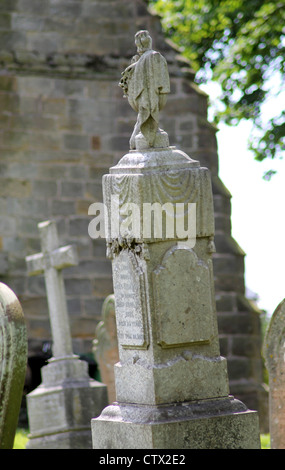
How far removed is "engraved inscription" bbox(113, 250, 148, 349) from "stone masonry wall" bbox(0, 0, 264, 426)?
20.5 feet

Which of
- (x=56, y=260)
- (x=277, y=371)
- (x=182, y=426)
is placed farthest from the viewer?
(x=56, y=260)

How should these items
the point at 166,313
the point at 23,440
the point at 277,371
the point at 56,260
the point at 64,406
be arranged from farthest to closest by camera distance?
the point at 23,440 < the point at 56,260 < the point at 64,406 < the point at 277,371 < the point at 166,313

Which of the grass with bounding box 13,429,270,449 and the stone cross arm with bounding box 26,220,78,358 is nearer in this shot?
the grass with bounding box 13,429,270,449

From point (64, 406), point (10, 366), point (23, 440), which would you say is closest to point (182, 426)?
point (10, 366)

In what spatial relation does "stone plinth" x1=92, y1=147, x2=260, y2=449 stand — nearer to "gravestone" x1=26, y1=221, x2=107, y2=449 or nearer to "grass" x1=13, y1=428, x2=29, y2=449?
"gravestone" x1=26, y1=221, x2=107, y2=449

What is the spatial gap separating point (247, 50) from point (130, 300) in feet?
34.0

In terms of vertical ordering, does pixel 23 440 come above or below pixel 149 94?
below

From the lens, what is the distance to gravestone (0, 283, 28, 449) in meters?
8.16

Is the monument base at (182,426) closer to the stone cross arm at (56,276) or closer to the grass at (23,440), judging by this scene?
the grass at (23,440)

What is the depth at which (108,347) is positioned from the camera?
11.8 meters

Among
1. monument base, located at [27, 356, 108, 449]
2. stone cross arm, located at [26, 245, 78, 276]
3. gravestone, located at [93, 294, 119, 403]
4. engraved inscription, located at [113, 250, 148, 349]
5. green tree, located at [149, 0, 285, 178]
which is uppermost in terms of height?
green tree, located at [149, 0, 285, 178]

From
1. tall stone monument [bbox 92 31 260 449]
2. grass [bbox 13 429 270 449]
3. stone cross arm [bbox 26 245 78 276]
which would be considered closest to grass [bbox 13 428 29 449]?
grass [bbox 13 429 270 449]

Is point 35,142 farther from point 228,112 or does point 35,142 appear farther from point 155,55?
→ point 155,55

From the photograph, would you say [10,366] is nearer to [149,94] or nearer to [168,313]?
[168,313]
